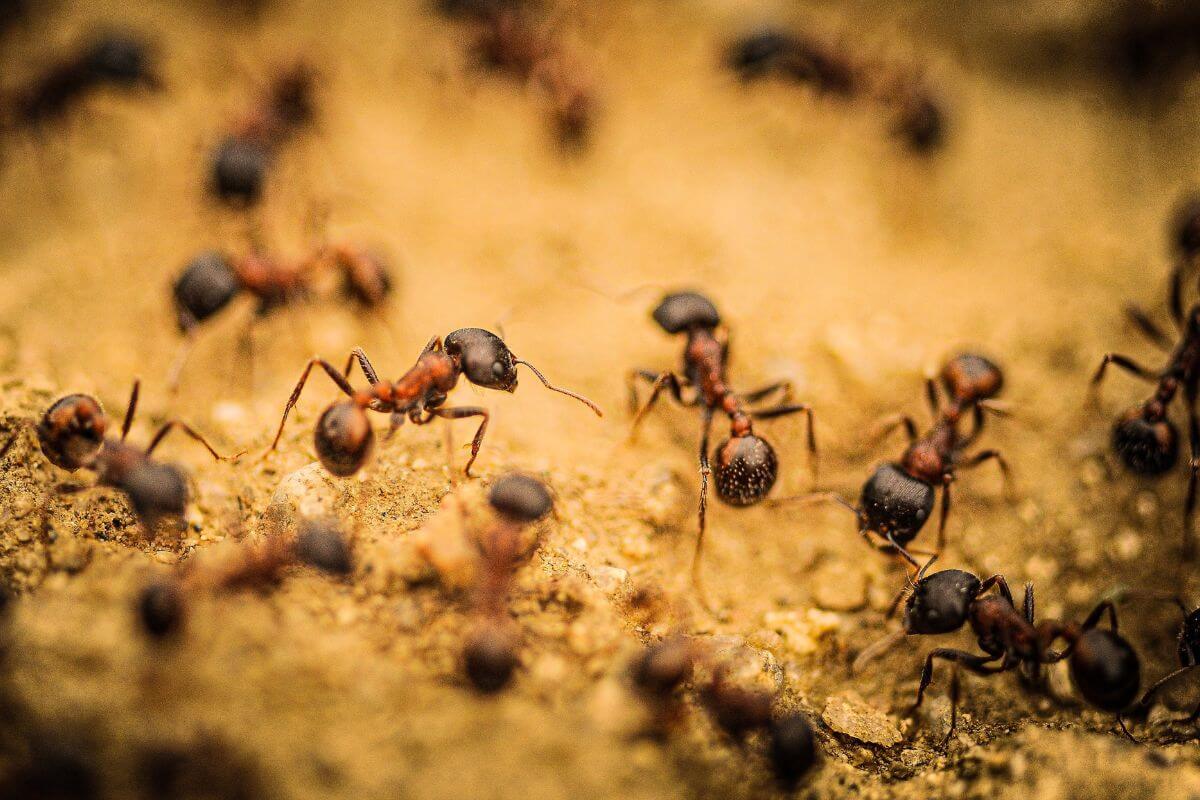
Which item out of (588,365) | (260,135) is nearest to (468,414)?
(588,365)

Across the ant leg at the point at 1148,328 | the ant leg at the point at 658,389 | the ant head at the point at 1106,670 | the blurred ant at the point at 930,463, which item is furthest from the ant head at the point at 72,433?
the ant leg at the point at 1148,328

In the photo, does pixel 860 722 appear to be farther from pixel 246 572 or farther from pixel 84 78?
pixel 84 78

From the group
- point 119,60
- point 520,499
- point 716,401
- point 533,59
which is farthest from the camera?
point 533,59

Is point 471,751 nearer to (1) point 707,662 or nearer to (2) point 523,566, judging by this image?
(2) point 523,566

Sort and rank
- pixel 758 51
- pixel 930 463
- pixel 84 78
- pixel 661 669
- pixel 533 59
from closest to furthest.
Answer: pixel 661 669
pixel 930 463
pixel 84 78
pixel 758 51
pixel 533 59

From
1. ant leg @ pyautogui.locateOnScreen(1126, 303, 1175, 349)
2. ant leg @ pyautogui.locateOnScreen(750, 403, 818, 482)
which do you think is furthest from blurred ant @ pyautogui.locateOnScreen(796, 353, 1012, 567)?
ant leg @ pyautogui.locateOnScreen(1126, 303, 1175, 349)

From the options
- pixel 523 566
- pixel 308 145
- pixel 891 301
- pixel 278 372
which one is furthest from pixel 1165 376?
pixel 308 145

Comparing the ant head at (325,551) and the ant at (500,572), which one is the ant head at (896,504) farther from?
the ant head at (325,551)
